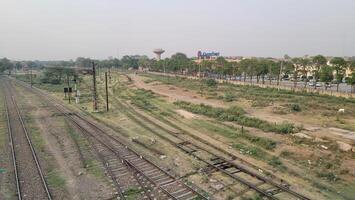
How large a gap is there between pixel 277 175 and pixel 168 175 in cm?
572

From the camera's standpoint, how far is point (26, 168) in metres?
17.1

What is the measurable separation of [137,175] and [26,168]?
656 cm

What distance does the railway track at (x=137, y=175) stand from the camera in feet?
44.3

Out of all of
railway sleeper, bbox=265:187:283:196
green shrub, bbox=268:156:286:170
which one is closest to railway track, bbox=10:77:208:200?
railway sleeper, bbox=265:187:283:196

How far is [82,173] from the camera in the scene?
16.3 m

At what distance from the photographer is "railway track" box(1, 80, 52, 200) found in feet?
45.4

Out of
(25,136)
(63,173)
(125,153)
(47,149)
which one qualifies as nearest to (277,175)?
(125,153)

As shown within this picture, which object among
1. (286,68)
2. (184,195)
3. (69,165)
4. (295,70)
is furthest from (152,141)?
(286,68)

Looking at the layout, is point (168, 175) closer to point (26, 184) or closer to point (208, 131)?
point (26, 184)

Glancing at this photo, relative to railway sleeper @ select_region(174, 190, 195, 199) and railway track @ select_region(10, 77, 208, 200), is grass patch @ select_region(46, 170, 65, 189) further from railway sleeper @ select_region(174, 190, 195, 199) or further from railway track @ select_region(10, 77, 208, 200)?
railway sleeper @ select_region(174, 190, 195, 199)

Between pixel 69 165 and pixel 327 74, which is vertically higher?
pixel 327 74

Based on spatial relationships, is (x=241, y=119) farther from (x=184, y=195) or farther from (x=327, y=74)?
(x=327, y=74)

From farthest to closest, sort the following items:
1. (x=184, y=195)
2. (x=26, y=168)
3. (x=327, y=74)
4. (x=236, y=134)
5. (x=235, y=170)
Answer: (x=327, y=74), (x=236, y=134), (x=26, y=168), (x=235, y=170), (x=184, y=195)

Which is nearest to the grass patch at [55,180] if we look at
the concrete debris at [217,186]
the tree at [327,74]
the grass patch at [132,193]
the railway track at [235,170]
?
the grass patch at [132,193]
